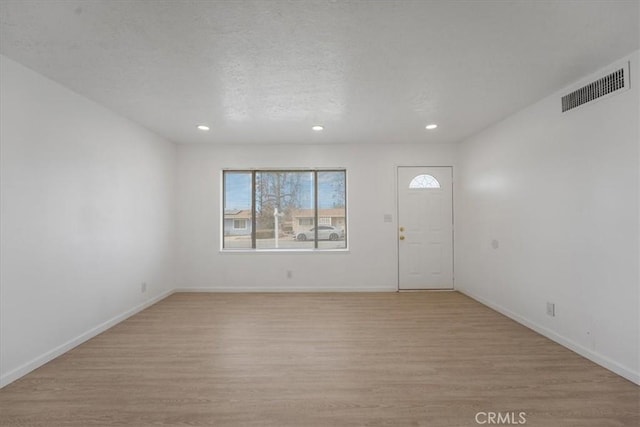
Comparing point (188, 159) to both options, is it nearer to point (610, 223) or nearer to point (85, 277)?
point (85, 277)

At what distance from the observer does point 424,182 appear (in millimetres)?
4656

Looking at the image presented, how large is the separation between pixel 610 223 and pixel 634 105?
36.1 inches

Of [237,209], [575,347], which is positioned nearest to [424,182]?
[575,347]

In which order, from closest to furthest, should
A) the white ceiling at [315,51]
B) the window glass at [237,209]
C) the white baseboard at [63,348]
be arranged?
the white ceiling at [315,51] < the white baseboard at [63,348] < the window glass at [237,209]

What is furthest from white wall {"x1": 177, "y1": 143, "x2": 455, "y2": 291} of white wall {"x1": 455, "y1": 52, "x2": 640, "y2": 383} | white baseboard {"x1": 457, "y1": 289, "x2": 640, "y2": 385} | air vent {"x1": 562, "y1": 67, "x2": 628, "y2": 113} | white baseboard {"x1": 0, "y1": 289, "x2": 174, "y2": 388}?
air vent {"x1": 562, "y1": 67, "x2": 628, "y2": 113}

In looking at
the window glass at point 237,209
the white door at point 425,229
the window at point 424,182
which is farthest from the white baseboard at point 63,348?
the window at point 424,182

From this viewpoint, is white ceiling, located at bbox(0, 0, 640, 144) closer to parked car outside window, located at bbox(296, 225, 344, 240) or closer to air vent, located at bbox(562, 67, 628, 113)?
air vent, located at bbox(562, 67, 628, 113)

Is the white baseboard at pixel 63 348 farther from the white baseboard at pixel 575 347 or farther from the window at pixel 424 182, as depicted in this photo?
the white baseboard at pixel 575 347

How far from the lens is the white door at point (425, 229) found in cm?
461

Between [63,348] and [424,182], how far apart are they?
198 inches

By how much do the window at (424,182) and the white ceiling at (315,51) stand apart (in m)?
1.53

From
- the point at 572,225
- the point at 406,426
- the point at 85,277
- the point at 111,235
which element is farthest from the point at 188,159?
the point at 572,225

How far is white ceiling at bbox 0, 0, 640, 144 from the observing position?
1.61 metres

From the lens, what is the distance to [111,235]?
125 inches
